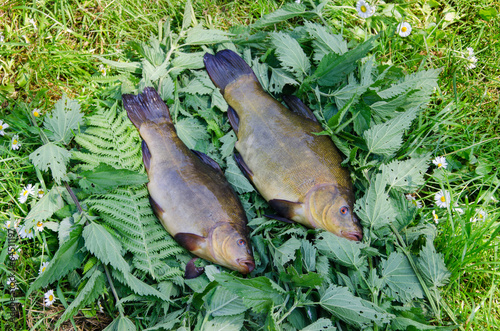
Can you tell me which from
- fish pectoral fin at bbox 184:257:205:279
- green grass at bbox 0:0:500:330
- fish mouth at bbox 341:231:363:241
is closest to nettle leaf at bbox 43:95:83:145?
green grass at bbox 0:0:500:330

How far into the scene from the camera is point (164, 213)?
3.34 m

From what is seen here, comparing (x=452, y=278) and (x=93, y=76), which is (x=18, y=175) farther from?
(x=452, y=278)

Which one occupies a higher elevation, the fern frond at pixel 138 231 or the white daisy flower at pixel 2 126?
the white daisy flower at pixel 2 126

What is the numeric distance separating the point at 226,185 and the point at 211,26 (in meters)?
1.88

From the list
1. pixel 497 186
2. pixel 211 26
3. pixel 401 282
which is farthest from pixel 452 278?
pixel 211 26

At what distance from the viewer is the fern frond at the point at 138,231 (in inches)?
128

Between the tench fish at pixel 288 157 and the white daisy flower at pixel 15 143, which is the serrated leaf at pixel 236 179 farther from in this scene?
the white daisy flower at pixel 15 143

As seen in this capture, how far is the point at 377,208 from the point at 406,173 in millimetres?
443

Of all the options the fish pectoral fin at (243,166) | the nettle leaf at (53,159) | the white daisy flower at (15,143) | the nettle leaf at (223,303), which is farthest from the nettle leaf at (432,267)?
the white daisy flower at (15,143)

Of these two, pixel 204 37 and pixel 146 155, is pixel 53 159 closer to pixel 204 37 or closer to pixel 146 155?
pixel 146 155

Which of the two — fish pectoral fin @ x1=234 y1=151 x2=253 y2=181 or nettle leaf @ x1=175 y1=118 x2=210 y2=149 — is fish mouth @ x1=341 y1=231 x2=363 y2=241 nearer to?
fish pectoral fin @ x1=234 y1=151 x2=253 y2=181

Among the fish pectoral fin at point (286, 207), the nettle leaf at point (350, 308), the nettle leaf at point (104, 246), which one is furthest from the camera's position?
the fish pectoral fin at point (286, 207)

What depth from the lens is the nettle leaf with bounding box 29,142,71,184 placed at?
337 centimetres

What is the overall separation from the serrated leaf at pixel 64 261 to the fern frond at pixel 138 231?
0.96 feet
